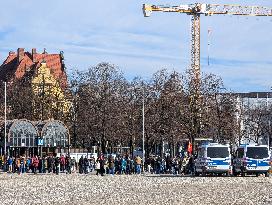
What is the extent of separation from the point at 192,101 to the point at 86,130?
12.3m

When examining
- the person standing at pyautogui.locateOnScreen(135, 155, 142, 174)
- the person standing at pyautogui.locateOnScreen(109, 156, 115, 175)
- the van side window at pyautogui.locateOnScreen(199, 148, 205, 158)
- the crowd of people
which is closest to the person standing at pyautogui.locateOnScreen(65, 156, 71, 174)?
the crowd of people

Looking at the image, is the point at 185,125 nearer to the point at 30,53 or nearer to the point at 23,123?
the point at 23,123

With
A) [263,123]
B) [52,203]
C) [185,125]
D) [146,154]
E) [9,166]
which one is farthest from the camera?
[263,123]

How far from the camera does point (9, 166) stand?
5897 cm

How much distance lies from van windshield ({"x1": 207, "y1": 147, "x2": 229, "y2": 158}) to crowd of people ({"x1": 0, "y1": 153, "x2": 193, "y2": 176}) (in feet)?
21.0

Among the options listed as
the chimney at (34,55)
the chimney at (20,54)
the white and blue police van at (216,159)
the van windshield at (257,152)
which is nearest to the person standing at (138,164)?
the white and blue police van at (216,159)

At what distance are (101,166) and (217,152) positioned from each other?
9.57 metres

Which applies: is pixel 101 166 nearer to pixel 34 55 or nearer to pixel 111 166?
pixel 111 166

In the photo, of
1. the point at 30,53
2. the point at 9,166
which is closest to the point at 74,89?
the point at 9,166

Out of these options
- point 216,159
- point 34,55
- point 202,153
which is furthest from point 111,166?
point 34,55

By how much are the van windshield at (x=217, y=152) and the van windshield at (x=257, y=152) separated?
1.55 metres

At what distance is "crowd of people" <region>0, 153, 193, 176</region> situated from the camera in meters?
54.1

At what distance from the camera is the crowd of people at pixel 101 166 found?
54.1 metres

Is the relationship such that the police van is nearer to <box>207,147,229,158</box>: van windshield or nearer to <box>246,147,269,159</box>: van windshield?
<box>246,147,269,159</box>: van windshield
